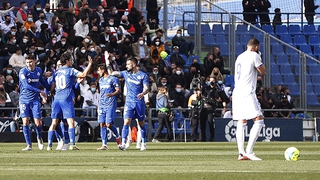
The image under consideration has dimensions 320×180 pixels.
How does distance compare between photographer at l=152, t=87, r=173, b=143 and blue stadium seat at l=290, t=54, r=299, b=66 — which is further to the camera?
blue stadium seat at l=290, t=54, r=299, b=66

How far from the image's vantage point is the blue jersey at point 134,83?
838 inches

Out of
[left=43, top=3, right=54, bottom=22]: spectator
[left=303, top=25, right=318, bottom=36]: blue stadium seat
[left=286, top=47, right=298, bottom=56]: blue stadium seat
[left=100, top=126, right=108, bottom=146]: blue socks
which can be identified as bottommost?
[left=100, top=126, right=108, bottom=146]: blue socks

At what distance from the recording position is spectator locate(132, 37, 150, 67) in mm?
34250

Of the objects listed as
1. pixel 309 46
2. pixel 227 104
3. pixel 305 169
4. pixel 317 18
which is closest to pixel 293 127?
pixel 227 104

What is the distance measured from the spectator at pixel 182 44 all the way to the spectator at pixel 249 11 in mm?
4232

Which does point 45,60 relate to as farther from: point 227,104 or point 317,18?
point 317,18

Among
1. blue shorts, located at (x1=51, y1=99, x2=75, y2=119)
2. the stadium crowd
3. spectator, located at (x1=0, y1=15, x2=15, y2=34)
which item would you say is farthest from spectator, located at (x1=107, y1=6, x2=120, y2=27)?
blue shorts, located at (x1=51, y1=99, x2=75, y2=119)

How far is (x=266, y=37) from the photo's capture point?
36844 millimetres

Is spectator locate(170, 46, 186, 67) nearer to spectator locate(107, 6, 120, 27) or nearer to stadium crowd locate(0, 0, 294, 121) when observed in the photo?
stadium crowd locate(0, 0, 294, 121)

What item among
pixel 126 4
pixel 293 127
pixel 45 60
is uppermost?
pixel 126 4

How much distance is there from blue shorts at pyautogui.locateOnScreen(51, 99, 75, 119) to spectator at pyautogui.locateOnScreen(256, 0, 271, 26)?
20.7 meters

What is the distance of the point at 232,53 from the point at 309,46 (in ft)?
14.4

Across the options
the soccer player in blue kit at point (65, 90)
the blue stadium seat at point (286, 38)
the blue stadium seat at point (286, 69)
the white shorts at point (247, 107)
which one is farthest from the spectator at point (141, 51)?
the white shorts at point (247, 107)

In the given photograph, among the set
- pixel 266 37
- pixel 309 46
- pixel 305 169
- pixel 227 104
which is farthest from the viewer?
pixel 309 46
